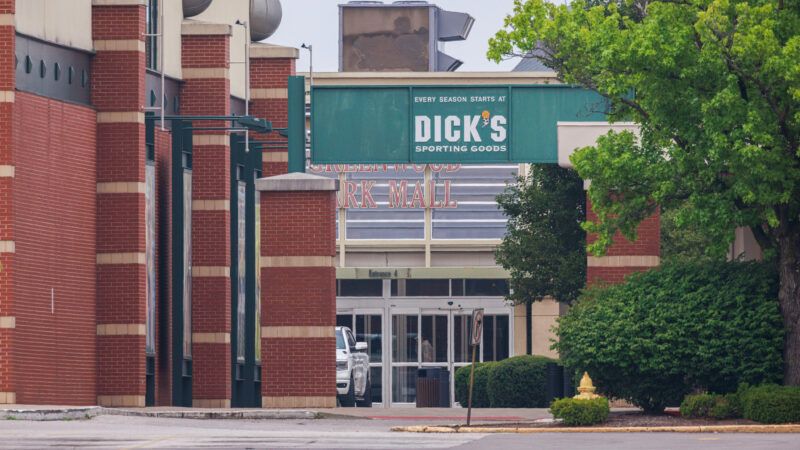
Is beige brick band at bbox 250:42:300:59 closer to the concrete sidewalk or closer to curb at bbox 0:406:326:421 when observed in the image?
the concrete sidewalk

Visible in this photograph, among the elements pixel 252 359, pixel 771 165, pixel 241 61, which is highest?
pixel 241 61

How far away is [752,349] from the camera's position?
103 feet

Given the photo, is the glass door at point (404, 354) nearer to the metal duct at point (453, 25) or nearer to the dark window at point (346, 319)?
the dark window at point (346, 319)

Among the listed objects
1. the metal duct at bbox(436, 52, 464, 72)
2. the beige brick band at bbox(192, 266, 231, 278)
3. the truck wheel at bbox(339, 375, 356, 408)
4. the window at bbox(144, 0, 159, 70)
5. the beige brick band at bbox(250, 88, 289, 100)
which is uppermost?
the metal duct at bbox(436, 52, 464, 72)

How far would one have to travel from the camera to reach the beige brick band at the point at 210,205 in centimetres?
4156

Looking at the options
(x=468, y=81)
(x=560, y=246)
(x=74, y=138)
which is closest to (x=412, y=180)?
(x=468, y=81)

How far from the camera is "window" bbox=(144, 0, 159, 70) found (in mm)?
39438

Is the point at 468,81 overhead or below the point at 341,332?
overhead

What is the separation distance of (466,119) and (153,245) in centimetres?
676

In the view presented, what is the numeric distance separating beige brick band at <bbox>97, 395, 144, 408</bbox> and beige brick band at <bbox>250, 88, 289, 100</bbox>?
9.61 meters

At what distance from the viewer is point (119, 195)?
36.8 m

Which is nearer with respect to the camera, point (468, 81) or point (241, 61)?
point (241, 61)

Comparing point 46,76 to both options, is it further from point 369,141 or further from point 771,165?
point 771,165

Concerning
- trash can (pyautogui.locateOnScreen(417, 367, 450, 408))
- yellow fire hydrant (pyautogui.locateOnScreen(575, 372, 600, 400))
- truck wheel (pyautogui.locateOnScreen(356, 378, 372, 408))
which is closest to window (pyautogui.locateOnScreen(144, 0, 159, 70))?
truck wheel (pyautogui.locateOnScreen(356, 378, 372, 408))
